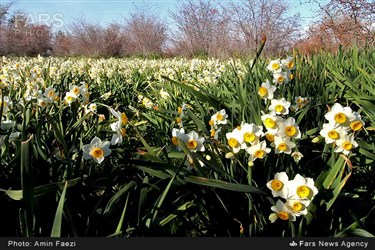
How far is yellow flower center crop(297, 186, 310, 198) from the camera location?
1.31 metres

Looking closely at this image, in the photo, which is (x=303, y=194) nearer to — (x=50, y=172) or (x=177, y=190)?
(x=177, y=190)

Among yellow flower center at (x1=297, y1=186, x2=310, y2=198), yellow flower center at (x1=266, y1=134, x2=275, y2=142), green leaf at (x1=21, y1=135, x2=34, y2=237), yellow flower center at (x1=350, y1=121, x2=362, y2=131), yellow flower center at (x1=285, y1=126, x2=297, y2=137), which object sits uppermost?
yellow flower center at (x1=350, y1=121, x2=362, y2=131)

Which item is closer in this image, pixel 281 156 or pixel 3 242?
pixel 3 242

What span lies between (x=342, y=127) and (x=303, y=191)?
303 millimetres

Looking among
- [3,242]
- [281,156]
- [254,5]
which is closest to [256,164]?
[281,156]

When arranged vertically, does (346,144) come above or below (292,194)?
above

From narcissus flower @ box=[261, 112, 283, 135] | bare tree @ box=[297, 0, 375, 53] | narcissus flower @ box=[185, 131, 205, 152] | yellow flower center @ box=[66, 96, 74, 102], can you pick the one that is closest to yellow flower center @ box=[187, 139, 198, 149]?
narcissus flower @ box=[185, 131, 205, 152]

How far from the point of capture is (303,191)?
1.32 m

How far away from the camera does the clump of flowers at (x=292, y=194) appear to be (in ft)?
4.31

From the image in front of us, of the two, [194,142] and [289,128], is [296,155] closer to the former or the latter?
[289,128]

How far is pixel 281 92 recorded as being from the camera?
2.24 meters

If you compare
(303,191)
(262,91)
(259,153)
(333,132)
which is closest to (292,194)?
(303,191)

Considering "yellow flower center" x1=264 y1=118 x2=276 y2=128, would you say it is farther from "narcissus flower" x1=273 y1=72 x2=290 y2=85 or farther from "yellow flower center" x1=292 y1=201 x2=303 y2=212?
"narcissus flower" x1=273 y1=72 x2=290 y2=85

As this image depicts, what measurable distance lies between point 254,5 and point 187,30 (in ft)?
14.5
